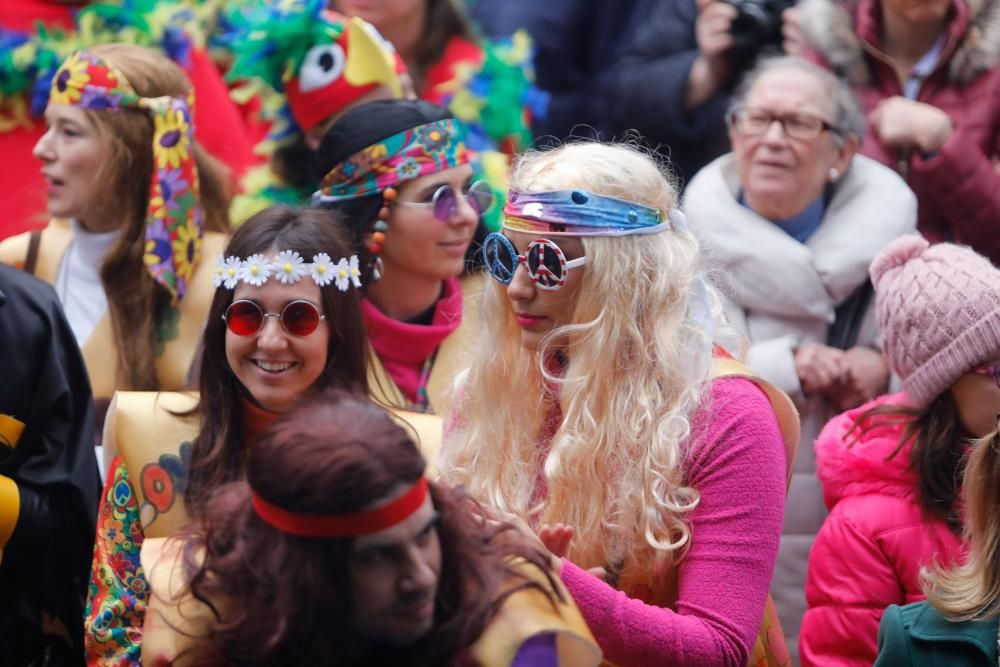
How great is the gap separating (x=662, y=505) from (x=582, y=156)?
0.77 meters

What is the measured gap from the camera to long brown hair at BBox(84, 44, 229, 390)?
14.7ft

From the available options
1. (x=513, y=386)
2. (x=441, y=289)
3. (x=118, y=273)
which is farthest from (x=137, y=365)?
(x=513, y=386)

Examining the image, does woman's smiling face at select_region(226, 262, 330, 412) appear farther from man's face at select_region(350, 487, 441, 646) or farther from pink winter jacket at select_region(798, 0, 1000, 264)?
pink winter jacket at select_region(798, 0, 1000, 264)

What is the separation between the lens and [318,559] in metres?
2.13

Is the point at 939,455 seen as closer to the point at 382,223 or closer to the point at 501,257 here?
the point at 501,257

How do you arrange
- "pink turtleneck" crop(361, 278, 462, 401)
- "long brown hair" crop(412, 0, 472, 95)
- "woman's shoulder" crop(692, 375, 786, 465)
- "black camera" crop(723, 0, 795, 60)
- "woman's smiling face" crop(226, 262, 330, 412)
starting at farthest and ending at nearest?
"long brown hair" crop(412, 0, 472, 95) → "black camera" crop(723, 0, 795, 60) → "pink turtleneck" crop(361, 278, 462, 401) → "woman's smiling face" crop(226, 262, 330, 412) → "woman's shoulder" crop(692, 375, 786, 465)

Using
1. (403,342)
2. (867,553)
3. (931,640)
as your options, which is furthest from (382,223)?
(931,640)

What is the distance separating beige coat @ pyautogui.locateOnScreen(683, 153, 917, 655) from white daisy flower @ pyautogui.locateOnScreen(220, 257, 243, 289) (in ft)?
4.79

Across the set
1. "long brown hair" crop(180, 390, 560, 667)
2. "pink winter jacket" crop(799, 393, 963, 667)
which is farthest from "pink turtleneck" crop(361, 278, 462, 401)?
"long brown hair" crop(180, 390, 560, 667)

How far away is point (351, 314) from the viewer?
347 centimetres

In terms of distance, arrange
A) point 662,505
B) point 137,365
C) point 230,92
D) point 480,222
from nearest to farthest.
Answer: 1. point 662,505
2. point 137,365
3. point 480,222
4. point 230,92

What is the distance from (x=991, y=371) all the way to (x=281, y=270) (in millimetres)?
1607

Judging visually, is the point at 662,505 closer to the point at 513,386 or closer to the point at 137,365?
the point at 513,386

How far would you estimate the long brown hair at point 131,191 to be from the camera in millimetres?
4469
